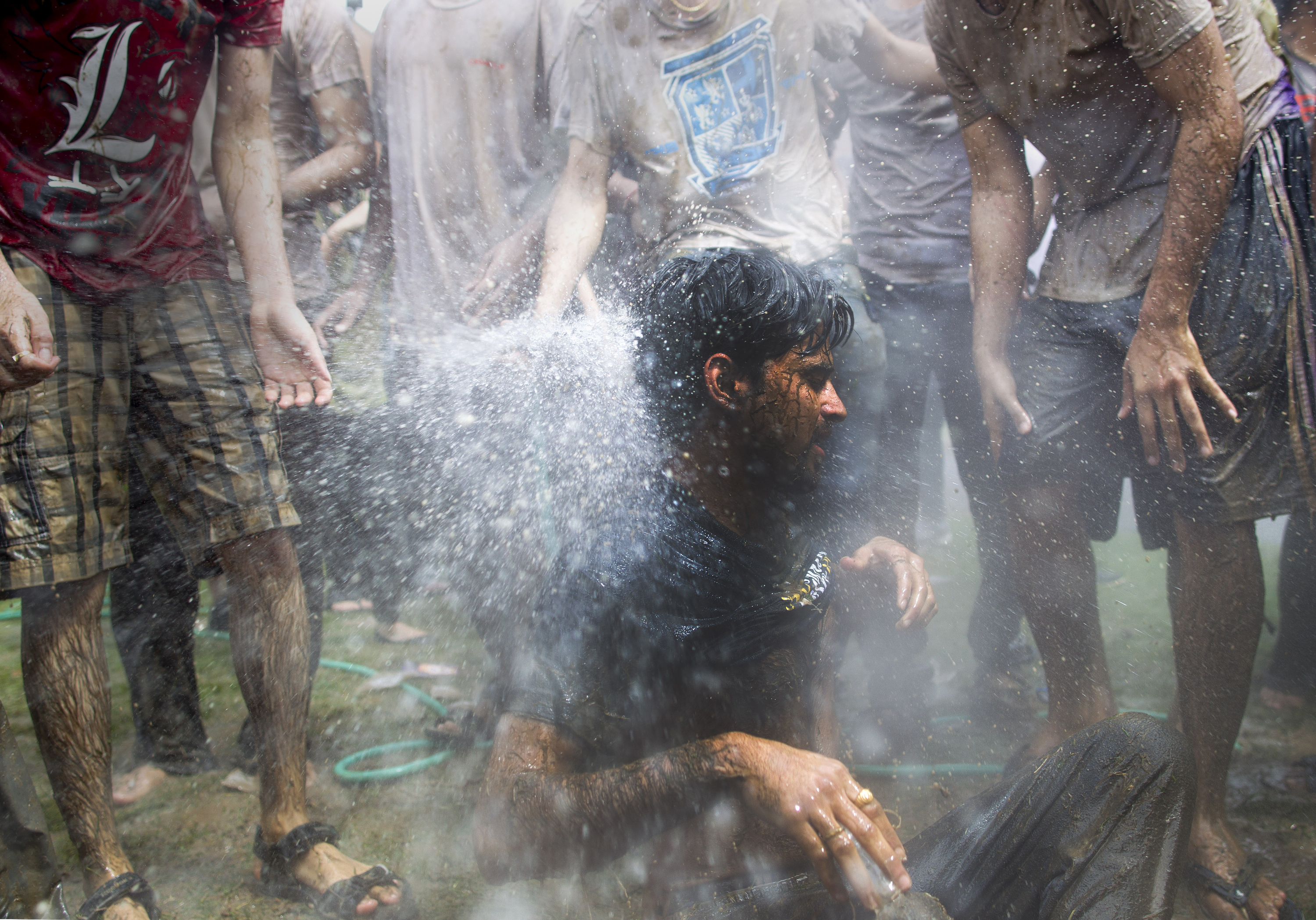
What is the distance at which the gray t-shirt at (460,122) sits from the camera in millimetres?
3551

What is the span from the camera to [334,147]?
353 centimetres

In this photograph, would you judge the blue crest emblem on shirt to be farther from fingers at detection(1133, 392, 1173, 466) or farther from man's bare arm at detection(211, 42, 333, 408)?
fingers at detection(1133, 392, 1173, 466)

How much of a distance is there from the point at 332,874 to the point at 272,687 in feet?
2.03

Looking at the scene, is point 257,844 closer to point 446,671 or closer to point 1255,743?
point 446,671

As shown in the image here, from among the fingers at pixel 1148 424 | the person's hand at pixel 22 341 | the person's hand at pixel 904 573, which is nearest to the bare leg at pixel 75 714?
the person's hand at pixel 22 341

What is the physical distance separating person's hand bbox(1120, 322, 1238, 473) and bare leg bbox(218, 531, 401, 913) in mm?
2802

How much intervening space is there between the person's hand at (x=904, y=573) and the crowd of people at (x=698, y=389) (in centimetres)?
2

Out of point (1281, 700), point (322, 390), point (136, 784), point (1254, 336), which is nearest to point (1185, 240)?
point (1254, 336)

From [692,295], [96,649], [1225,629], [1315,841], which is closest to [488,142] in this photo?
[692,295]

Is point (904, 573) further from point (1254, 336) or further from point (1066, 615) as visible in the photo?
point (1254, 336)

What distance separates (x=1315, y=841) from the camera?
8.02 feet

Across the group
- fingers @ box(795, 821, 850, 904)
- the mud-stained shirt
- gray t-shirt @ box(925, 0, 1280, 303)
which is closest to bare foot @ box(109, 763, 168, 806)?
the mud-stained shirt

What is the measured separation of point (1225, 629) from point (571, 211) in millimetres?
2955

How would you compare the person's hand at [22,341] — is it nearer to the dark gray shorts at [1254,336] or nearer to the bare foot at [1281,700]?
the dark gray shorts at [1254,336]
